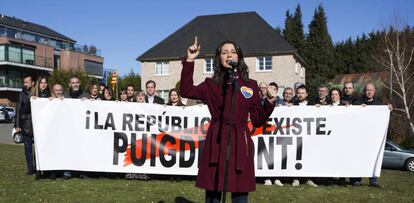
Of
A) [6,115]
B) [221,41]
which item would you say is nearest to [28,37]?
[6,115]

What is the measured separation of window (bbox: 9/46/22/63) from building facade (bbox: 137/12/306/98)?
1811cm

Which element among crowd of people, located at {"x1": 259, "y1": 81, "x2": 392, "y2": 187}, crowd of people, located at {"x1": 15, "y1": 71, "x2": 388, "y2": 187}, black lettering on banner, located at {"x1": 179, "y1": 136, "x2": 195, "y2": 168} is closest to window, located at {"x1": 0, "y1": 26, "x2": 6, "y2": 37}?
crowd of people, located at {"x1": 15, "y1": 71, "x2": 388, "y2": 187}

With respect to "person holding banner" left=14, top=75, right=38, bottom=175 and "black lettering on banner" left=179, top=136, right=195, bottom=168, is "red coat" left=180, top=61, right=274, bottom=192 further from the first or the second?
"person holding banner" left=14, top=75, right=38, bottom=175

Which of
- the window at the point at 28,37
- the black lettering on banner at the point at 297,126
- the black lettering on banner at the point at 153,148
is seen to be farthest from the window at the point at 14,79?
the black lettering on banner at the point at 297,126

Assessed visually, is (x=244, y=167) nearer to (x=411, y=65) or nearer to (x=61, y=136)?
(x=61, y=136)

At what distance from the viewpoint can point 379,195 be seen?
764 centimetres

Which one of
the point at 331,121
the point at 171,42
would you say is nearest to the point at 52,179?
the point at 331,121

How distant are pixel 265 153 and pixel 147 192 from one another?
8.44ft

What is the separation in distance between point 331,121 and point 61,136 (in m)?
5.32

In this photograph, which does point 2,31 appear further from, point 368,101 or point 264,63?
point 368,101

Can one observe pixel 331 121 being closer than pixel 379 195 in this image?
No

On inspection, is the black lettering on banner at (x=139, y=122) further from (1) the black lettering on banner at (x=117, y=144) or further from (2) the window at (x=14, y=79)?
(2) the window at (x=14, y=79)

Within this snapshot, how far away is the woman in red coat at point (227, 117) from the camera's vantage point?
11.9ft

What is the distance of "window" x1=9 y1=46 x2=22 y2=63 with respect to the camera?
2122 inches
